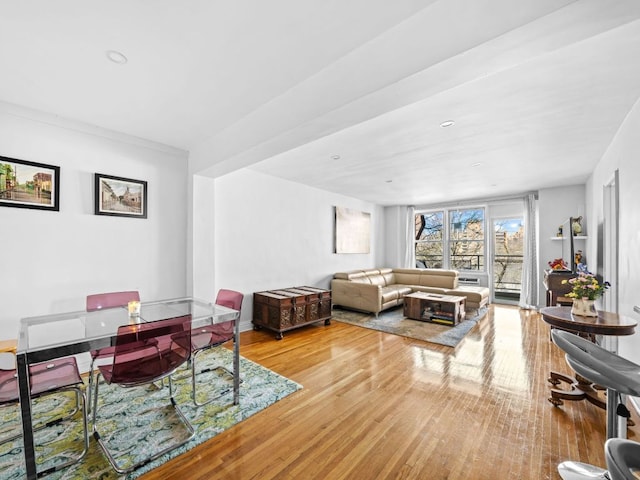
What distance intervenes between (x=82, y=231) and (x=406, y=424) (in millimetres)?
3529

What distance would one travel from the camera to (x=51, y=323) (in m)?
2.06

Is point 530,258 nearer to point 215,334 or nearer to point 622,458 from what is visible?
point 622,458

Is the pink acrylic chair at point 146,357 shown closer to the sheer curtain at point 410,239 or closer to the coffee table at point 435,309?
the coffee table at point 435,309

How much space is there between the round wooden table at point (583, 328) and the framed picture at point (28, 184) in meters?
4.56

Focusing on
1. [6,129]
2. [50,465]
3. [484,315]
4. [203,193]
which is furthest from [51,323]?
[484,315]

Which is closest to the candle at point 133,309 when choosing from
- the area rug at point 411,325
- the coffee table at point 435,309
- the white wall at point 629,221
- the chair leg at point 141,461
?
the chair leg at point 141,461

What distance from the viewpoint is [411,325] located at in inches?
184

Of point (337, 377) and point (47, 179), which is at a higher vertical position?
point (47, 179)

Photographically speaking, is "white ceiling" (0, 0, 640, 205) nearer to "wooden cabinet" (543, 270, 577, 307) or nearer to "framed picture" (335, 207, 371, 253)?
"wooden cabinet" (543, 270, 577, 307)

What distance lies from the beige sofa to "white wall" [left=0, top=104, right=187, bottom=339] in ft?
10.2

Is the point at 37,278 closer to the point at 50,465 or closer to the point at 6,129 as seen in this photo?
the point at 6,129

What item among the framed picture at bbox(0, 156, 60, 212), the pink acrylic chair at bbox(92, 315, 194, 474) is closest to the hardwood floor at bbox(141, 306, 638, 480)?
the pink acrylic chair at bbox(92, 315, 194, 474)

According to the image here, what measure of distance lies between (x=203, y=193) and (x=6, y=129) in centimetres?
180

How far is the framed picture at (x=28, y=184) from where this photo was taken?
2486 millimetres
